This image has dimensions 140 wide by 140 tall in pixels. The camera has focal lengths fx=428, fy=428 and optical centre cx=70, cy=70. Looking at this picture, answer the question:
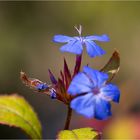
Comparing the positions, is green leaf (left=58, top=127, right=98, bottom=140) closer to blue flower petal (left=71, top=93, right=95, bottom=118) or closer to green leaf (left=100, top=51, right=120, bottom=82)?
blue flower petal (left=71, top=93, right=95, bottom=118)

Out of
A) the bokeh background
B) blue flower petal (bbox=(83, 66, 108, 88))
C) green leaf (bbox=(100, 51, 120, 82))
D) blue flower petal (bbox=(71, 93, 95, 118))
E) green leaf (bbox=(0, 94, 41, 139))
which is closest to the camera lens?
blue flower petal (bbox=(71, 93, 95, 118))

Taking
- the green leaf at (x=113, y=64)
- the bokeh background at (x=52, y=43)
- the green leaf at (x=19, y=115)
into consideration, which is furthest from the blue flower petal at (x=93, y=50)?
the bokeh background at (x=52, y=43)

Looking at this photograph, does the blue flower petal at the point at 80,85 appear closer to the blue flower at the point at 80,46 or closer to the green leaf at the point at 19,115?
the blue flower at the point at 80,46

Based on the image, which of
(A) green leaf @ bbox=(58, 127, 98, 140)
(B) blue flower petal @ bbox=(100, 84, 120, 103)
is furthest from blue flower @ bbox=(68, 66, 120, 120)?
(A) green leaf @ bbox=(58, 127, 98, 140)

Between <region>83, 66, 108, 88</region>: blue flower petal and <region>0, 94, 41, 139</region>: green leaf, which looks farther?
<region>0, 94, 41, 139</region>: green leaf

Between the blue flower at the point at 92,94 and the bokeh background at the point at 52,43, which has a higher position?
the blue flower at the point at 92,94

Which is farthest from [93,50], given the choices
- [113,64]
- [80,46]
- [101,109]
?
[101,109]
